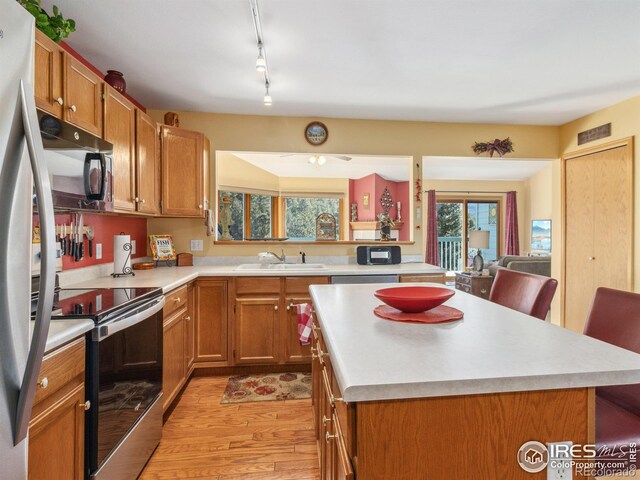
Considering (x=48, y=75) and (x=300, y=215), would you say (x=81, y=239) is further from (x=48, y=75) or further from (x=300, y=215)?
(x=300, y=215)

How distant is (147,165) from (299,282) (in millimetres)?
1546

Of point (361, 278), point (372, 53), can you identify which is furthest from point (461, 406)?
point (372, 53)

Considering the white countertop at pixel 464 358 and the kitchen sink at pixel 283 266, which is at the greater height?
the kitchen sink at pixel 283 266

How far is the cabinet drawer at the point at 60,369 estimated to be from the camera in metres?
1.05

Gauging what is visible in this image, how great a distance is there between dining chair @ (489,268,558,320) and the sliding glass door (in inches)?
245

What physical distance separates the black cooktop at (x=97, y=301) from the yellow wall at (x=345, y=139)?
1547 mm

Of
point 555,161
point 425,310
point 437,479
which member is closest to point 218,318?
point 425,310

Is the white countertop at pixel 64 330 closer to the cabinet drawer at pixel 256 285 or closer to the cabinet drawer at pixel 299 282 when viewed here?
the cabinet drawer at pixel 256 285

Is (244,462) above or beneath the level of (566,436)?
beneath

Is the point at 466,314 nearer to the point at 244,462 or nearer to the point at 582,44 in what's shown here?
the point at 244,462

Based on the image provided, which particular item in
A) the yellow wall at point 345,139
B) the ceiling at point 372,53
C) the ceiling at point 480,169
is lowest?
the yellow wall at point 345,139

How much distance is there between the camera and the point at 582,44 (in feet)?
7.25

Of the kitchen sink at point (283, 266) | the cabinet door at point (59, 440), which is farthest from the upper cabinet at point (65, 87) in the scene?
the kitchen sink at point (283, 266)

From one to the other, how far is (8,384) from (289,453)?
59.8 inches
